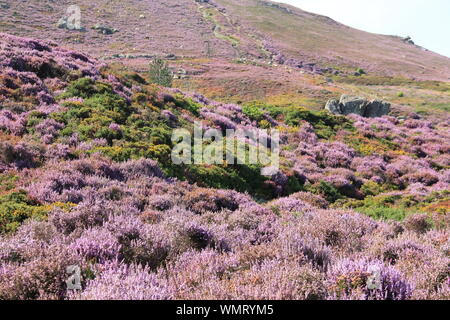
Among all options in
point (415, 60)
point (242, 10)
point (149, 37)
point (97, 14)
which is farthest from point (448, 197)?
point (242, 10)

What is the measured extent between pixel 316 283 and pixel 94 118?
12.0 metres

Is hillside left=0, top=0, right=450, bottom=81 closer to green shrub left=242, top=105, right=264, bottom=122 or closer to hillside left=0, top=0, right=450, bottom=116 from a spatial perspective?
hillside left=0, top=0, right=450, bottom=116

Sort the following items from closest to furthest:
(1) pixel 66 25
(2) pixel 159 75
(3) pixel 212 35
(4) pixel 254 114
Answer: (4) pixel 254 114 < (2) pixel 159 75 < (1) pixel 66 25 < (3) pixel 212 35

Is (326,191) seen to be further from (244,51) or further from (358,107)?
(244,51)

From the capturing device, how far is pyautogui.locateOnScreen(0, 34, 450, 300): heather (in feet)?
13.0

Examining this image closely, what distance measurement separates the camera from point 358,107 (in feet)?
113

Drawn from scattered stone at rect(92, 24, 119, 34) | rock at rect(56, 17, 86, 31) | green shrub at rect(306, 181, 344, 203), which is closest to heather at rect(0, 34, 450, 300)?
green shrub at rect(306, 181, 344, 203)

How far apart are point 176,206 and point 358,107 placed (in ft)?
103

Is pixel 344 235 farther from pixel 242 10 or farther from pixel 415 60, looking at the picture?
pixel 242 10

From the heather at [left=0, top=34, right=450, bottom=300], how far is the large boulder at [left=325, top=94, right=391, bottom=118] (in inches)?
448

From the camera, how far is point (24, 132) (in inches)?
451

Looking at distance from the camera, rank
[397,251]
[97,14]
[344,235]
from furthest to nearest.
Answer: [97,14] < [344,235] < [397,251]

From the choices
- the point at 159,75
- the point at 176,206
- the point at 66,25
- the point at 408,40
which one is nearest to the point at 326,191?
the point at 176,206

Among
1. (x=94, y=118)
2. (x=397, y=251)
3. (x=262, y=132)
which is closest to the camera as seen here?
(x=397, y=251)
